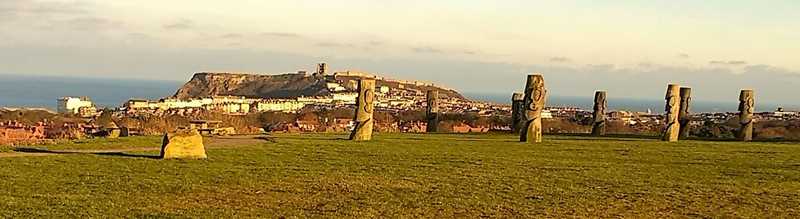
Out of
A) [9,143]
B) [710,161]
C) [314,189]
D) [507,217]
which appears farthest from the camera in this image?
[9,143]

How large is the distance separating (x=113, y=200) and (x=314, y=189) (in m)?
3.15

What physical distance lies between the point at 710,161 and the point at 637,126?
23.5 metres

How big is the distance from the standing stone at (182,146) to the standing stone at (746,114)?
22035 mm

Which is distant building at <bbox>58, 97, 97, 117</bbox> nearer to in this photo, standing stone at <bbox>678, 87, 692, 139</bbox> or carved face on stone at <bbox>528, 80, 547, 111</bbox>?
carved face on stone at <bbox>528, 80, 547, 111</bbox>

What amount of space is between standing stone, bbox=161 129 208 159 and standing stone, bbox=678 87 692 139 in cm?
2245

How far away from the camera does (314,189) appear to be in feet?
46.1

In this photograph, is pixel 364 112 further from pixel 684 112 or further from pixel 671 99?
pixel 684 112

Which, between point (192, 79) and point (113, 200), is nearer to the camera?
point (113, 200)

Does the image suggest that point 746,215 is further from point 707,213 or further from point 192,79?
point 192,79

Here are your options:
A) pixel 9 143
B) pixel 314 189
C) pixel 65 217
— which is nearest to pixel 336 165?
pixel 314 189

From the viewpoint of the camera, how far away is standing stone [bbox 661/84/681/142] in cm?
3183

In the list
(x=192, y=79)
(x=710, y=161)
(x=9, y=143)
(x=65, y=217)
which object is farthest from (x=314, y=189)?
(x=192, y=79)

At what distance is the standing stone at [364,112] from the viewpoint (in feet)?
94.3

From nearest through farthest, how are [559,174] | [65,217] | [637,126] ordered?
[65,217] < [559,174] < [637,126]
